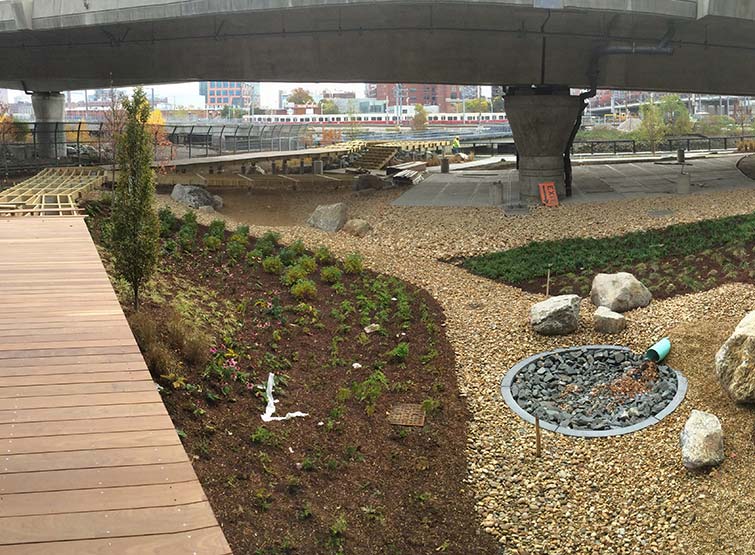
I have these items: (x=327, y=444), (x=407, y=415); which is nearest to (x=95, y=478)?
(x=327, y=444)

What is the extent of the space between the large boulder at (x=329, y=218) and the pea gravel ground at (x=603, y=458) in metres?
6.41

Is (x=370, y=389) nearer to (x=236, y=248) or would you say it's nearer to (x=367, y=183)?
(x=236, y=248)

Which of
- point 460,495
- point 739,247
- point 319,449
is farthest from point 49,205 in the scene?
point 739,247

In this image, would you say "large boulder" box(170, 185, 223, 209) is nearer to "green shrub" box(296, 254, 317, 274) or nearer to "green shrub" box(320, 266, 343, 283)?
"green shrub" box(296, 254, 317, 274)

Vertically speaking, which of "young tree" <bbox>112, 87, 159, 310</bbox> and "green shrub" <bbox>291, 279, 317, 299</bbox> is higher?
"young tree" <bbox>112, 87, 159, 310</bbox>

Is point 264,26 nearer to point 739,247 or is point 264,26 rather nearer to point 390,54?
point 390,54

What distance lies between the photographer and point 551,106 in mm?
29625

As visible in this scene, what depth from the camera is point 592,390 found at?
12.6m

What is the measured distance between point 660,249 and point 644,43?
11563 mm

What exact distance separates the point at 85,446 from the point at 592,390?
8.72m

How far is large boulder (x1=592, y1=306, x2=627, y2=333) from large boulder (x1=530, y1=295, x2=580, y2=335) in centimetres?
37

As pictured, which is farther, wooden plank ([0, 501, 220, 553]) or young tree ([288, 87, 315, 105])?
young tree ([288, 87, 315, 105])

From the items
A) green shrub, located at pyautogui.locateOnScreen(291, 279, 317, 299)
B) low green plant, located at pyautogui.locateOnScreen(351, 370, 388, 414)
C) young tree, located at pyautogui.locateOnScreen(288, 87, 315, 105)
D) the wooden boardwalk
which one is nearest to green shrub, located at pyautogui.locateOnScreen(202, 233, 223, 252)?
green shrub, located at pyautogui.locateOnScreen(291, 279, 317, 299)

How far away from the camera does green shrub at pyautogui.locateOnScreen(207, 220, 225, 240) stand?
2134 cm
